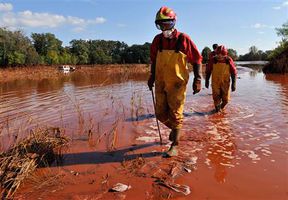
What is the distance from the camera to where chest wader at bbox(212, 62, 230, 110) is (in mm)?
7176

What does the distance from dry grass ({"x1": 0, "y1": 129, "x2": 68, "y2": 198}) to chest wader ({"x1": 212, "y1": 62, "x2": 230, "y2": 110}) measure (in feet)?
12.7

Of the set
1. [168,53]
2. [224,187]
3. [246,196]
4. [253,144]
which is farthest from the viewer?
[253,144]

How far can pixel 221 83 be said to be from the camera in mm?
7234

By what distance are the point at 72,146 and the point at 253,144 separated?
2644mm

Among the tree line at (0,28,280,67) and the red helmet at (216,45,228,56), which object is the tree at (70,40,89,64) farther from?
the red helmet at (216,45,228,56)

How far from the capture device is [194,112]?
7.30 metres

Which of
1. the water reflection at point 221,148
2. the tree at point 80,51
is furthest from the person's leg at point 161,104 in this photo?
the tree at point 80,51

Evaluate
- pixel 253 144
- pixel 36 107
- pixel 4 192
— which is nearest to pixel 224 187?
pixel 253 144

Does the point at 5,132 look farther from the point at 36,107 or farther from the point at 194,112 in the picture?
the point at 194,112

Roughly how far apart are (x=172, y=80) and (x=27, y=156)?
2.03 metres

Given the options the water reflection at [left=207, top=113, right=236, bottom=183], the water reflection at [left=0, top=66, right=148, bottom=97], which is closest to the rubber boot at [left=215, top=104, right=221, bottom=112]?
the water reflection at [left=207, top=113, right=236, bottom=183]

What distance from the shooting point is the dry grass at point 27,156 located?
3.17m

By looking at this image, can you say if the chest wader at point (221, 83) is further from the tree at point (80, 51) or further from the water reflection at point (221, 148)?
the tree at point (80, 51)

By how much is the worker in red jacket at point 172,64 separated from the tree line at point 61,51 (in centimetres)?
3772
